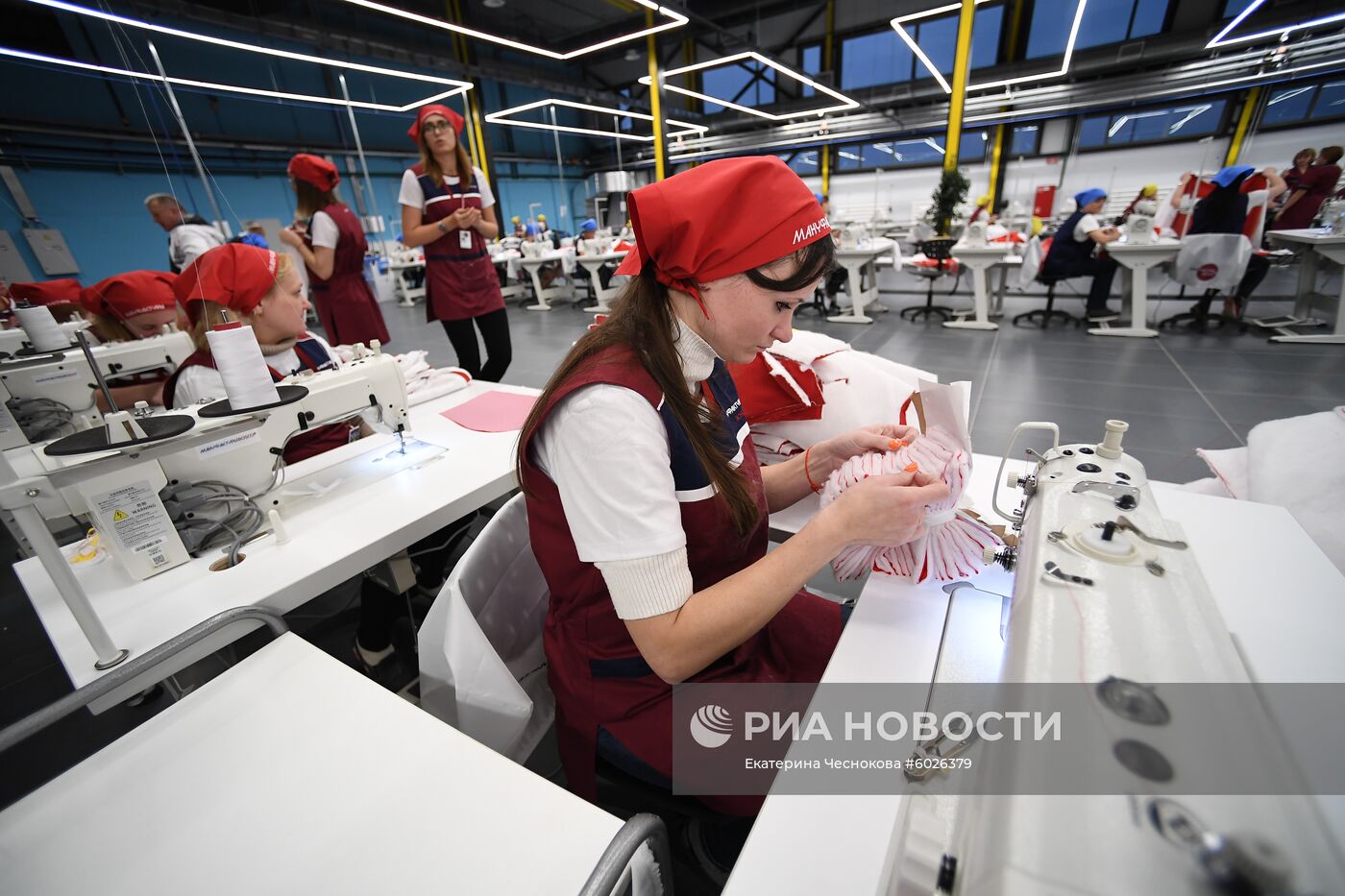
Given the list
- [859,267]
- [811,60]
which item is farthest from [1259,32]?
[811,60]

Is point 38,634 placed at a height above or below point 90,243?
below

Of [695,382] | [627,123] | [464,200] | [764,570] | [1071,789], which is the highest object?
[627,123]

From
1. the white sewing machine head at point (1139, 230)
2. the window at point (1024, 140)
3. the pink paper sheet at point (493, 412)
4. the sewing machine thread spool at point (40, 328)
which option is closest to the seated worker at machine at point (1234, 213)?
the white sewing machine head at point (1139, 230)

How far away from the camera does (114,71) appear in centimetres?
177

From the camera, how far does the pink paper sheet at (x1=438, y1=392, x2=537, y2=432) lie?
1797mm

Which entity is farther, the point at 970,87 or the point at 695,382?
the point at 970,87

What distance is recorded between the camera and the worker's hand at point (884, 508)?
792mm

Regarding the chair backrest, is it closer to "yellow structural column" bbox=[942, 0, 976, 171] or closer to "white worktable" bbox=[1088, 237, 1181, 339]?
"white worktable" bbox=[1088, 237, 1181, 339]

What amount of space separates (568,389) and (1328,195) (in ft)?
30.1

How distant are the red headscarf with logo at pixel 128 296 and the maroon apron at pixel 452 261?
1.18 metres

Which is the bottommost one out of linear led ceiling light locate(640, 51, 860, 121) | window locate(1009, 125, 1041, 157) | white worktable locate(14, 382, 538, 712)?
white worktable locate(14, 382, 538, 712)

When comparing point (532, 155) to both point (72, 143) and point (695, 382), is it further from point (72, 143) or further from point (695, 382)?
point (695, 382)

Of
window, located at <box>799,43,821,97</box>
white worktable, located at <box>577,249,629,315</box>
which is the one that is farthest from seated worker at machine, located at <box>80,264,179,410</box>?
window, located at <box>799,43,821,97</box>

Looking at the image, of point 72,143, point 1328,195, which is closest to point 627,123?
point 72,143
